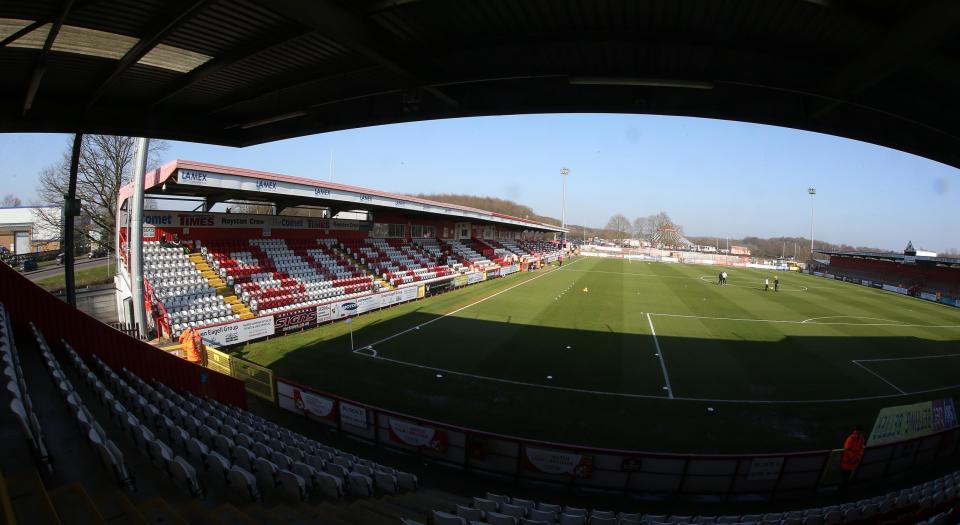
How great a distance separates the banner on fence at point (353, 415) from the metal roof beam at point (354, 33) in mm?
7383

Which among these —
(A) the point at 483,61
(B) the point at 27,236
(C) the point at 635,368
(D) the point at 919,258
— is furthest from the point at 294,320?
(D) the point at 919,258

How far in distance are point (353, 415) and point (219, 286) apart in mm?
13276

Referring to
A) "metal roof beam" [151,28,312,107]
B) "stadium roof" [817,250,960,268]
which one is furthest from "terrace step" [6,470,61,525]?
"stadium roof" [817,250,960,268]

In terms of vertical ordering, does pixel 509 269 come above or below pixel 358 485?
above

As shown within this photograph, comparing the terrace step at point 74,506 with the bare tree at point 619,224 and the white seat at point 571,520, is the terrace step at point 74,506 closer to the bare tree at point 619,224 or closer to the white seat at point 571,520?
the white seat at point 571,520

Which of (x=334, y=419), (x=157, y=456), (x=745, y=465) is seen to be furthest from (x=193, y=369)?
(x=745, y=465)

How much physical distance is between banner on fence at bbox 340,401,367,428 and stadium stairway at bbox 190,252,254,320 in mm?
10568

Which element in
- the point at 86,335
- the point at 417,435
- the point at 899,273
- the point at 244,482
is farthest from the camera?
the point at 899,273

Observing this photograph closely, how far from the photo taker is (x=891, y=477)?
879 cm

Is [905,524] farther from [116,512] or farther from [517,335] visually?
[517,335]

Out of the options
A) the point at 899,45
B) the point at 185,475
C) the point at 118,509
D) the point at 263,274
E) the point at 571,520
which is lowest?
the point at 571,520

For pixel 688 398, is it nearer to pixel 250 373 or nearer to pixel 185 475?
pixel 185 475

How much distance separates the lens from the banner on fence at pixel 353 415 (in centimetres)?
937

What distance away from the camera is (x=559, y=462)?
800 centimetres
